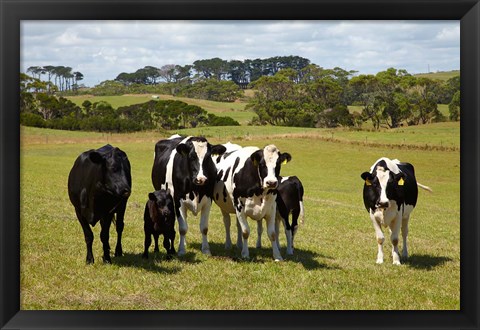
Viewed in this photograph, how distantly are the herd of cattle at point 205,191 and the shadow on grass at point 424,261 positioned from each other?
308 mm

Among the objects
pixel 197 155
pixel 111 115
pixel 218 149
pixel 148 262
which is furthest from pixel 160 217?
pixel 111 115

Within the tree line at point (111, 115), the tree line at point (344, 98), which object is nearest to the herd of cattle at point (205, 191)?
the tree line at point (111, 115)

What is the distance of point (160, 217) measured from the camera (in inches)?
458

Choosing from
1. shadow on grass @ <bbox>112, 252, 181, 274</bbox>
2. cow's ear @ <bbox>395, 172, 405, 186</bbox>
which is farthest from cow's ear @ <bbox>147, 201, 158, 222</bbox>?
cow's ear @ <bbox>395, 172, 405, 186</bbox>

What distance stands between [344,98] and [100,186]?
67307mm

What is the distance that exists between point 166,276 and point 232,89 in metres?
78.2

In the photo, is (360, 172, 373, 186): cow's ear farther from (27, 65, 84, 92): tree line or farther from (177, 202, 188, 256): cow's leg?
(27, 65, 84, 92): tree line

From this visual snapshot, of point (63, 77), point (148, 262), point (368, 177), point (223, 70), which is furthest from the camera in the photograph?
point (223, 70)

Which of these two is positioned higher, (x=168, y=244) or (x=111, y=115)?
(x=111, y=115)

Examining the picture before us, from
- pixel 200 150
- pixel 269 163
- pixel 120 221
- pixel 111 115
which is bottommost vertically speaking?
pixel 120 221

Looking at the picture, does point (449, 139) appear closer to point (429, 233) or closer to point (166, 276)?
point (429, 233)

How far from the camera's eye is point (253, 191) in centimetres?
1155

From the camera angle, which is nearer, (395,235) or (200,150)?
(200,150)

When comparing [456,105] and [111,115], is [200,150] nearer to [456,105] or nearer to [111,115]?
[456,105]
